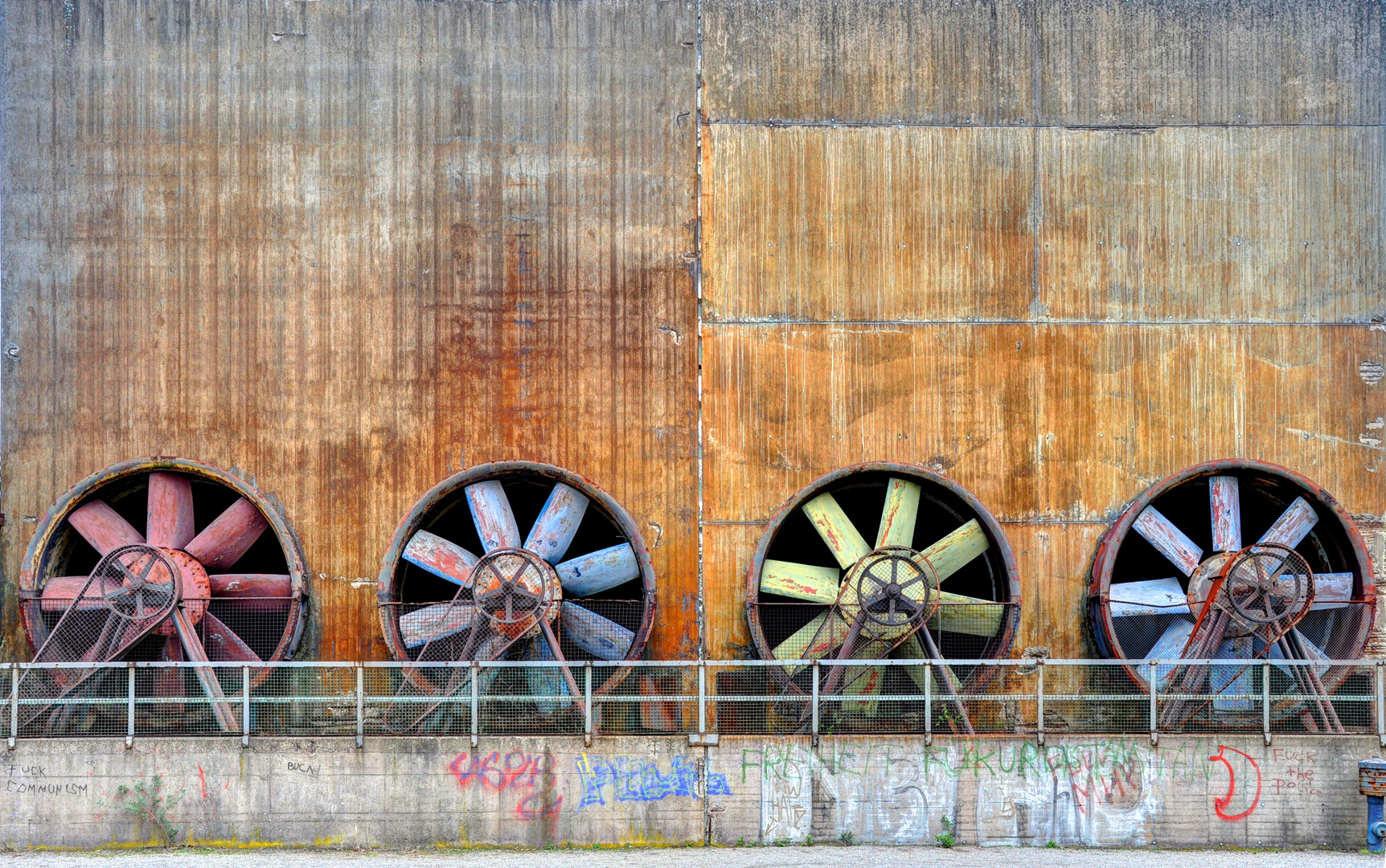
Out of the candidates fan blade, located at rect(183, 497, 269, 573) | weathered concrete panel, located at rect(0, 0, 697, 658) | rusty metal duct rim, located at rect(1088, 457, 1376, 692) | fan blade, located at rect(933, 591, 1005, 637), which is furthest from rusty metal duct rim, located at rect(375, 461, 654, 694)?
rusty metal duct rim, located at rect(1088, 457, 1376, 692)

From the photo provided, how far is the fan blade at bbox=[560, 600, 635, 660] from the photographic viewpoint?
13914 mm

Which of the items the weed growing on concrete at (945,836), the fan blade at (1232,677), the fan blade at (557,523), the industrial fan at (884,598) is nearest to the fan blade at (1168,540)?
the fan blade at (1232,677)

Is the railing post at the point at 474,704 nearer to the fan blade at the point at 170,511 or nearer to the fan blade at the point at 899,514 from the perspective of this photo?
the fan blade at the point at 170,511

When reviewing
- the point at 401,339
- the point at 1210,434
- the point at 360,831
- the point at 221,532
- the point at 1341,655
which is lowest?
the point at 360,831

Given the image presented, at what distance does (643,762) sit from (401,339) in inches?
211

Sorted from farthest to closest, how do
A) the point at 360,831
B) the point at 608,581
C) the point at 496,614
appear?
the point at 608,581 < the point at 496,614 < the point at 360,831

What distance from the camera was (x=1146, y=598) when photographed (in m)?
14.4

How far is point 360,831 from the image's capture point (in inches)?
484

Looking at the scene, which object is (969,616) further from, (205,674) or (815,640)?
(205,674)

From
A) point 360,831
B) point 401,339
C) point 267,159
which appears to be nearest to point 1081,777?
point 360,831

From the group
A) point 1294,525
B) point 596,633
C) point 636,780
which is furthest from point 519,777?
point 1294,525

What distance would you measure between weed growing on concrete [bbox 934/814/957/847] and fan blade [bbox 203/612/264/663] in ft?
22.9

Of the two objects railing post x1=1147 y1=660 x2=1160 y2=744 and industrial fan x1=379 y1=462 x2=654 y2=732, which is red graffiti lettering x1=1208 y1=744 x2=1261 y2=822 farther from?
industrial fan x1=379 y1=462 x2=654 y2=732

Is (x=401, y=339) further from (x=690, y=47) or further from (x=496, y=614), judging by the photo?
(x=690, y=47)
